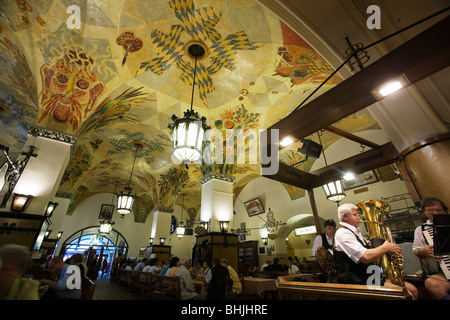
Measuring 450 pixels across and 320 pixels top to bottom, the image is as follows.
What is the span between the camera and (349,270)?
1947mm

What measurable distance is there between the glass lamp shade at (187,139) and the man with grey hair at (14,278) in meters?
2.05

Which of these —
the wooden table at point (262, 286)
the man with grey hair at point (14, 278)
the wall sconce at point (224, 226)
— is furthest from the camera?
the wall sconce at point (224, 226)

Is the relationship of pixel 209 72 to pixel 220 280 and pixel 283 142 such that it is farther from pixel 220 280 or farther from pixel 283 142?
pixel 220 280

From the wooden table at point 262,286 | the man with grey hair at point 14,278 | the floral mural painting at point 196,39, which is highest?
the floral mural painting at point 196,39

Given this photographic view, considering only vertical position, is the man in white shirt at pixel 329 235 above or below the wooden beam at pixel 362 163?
below

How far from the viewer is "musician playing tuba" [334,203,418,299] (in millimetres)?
1732

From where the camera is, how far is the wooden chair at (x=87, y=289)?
3066mm

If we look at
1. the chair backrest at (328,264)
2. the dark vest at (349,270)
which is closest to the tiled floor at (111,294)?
the chair backrest at (328,264)

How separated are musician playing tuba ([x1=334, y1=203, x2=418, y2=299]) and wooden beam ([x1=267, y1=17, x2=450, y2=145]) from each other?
120 centimetres

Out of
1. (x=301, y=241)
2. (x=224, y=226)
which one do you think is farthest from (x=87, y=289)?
(x=301, y=241)

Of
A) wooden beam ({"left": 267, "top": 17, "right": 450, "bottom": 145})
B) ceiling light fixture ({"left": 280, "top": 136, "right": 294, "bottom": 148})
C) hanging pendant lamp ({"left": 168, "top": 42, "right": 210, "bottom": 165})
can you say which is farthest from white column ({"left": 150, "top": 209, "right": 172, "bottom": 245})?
wooden beam ({"left": 267, "top": 17, "right": 450, "bottom": 145})

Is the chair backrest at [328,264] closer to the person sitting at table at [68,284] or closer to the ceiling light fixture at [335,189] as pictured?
the ceiling light fixture at [335,189]

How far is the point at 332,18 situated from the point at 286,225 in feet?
30.3
